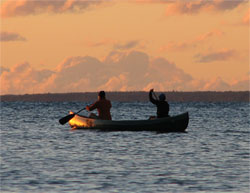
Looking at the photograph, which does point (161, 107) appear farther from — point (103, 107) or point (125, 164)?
point (125, 164)

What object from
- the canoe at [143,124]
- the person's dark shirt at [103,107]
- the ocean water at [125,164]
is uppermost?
the person's dark shirt at [103,107]

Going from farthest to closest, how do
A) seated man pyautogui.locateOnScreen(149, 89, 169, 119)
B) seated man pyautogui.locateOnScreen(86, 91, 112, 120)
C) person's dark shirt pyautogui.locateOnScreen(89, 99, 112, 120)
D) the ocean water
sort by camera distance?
person's dark shirt pyautogui.locateOnScreen(89, 99, 112, 120)
seated man pyautogui.locateOnScreen(86, 91, 112, 120)
seated man pyautogui.locateOnScreen(149, 89, 169, 119)
the ocean water

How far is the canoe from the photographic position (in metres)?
29.3

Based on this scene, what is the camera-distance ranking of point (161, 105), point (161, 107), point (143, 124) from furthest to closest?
point (143, 124)
point (161, 107)
point (161, 105)

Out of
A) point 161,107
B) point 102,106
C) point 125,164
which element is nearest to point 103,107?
point 102,106

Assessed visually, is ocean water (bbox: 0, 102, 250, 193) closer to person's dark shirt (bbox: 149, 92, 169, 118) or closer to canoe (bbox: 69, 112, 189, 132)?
canoe (bbox: 69, 112, 189, 132)

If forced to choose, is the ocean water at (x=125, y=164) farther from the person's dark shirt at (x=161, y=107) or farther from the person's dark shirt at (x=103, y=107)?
the person's dark shirt at (x=103, y=107)

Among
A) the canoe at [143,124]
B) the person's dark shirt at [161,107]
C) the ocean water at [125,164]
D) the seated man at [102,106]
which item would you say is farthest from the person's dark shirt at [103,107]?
the person's dark shirt at [161,107]

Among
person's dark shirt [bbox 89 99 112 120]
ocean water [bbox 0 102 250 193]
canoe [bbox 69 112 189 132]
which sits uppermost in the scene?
person's dark shirt [bbox 89 99 112 120]

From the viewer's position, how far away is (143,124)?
29828mm

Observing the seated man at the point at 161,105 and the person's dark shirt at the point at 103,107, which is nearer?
the seated man at the point at 161,105

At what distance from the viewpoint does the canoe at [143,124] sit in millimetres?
29297

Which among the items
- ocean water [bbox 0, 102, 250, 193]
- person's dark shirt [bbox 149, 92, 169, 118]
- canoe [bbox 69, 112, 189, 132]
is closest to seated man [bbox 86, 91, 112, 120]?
canoe [bbox 69, 112, 189, 132]

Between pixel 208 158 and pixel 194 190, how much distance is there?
631 cm
